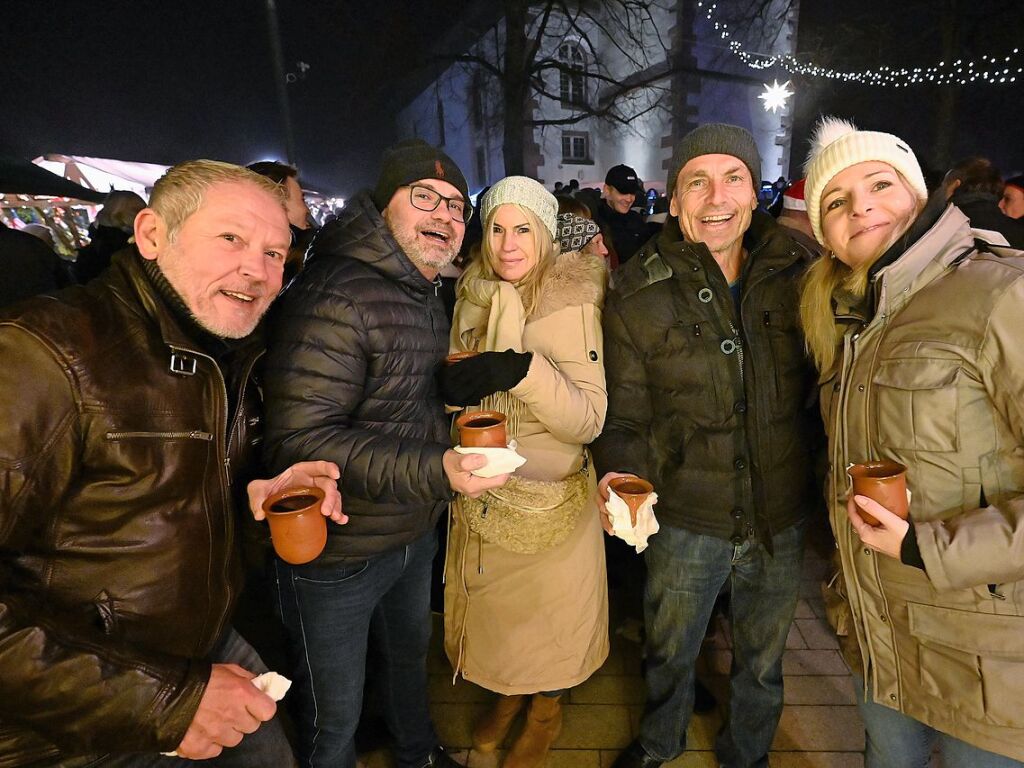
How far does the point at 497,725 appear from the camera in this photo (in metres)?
2.70

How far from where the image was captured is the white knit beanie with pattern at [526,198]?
2.45 m

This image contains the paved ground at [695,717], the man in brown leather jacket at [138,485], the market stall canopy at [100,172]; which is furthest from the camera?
the market stall canopy at [100,172]

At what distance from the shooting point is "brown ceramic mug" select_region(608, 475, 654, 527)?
6.16 feet

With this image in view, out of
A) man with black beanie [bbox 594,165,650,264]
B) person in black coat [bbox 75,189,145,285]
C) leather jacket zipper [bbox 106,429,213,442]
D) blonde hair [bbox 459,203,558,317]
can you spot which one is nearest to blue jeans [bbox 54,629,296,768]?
leather jacket zipper [bbox 106,429,213,442]

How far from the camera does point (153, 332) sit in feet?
4.82

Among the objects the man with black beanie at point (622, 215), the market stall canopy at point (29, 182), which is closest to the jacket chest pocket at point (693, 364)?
the man with black beanie at point (622, 215)

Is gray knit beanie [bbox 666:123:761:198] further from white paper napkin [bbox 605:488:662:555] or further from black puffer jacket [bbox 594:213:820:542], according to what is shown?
white paper napkin [bbox 605:488:662:555]

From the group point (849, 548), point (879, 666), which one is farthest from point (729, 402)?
point (879, 666)

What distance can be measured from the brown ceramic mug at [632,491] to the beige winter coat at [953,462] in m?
0.67

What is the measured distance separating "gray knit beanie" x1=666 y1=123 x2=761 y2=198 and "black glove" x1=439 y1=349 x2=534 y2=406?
3.67 feet

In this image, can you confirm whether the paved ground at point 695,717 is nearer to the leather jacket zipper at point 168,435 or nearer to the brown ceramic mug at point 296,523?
the brown ceramic mug at point 296,523

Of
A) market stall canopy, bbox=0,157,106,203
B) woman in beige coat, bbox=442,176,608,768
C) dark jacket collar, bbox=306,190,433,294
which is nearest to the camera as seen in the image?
dark jacket collar, bbox=306,190,433,294

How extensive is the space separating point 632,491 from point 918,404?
0.88 m

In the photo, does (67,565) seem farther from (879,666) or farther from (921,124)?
(921,124)
